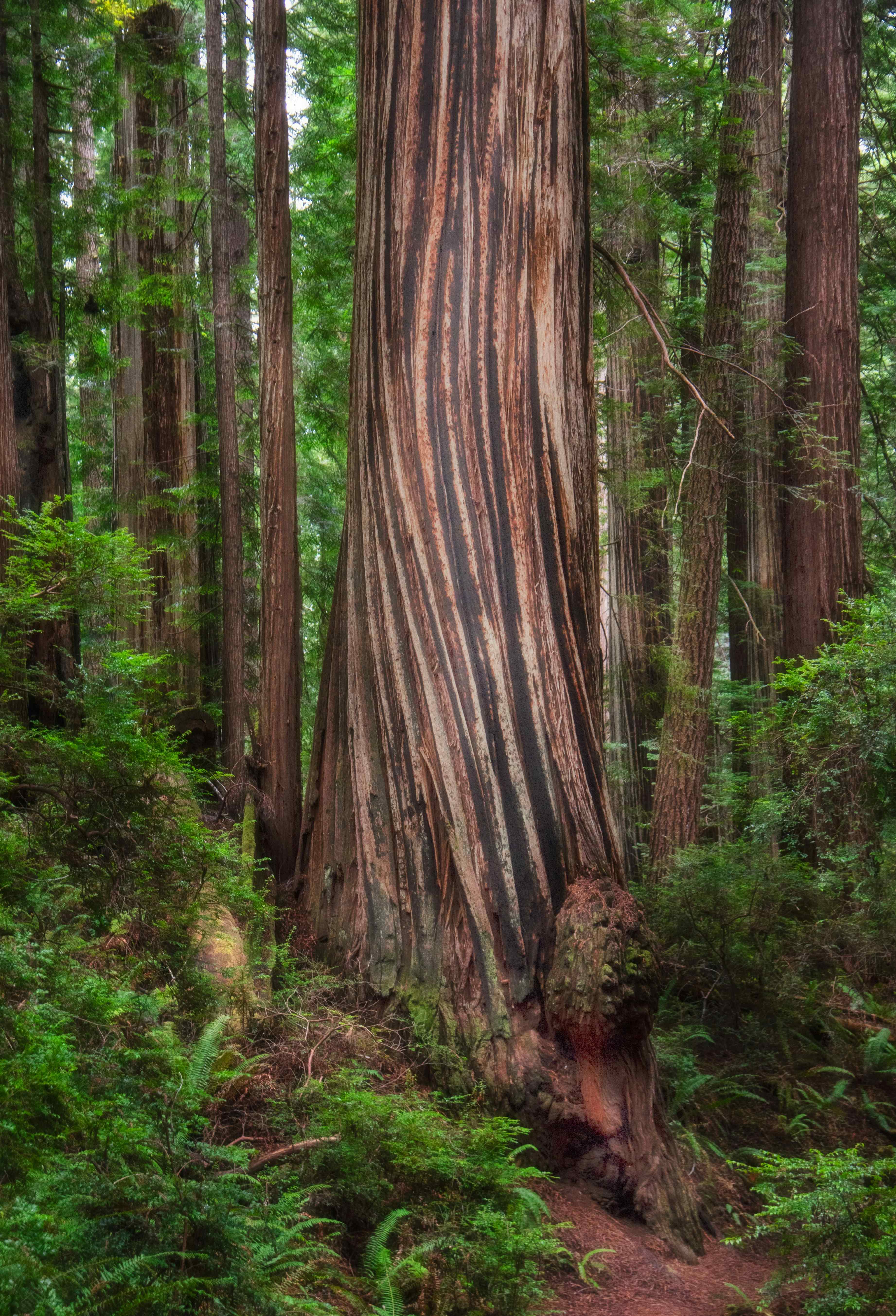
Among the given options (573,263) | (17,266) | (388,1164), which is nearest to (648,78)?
(573,263)

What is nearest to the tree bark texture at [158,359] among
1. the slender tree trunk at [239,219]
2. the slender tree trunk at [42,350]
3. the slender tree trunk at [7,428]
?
the slender tree trunk at [239,219]

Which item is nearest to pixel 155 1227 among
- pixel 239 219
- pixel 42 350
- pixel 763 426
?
pixel 42 350

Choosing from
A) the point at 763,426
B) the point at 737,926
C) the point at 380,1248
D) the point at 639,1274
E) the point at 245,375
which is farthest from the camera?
the point at 245,375

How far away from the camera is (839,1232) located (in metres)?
2.88

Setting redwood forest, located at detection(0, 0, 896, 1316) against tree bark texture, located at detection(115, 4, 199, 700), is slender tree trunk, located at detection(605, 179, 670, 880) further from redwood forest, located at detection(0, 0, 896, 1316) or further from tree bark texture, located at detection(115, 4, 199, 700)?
tree bark texture, located at detection(115, 4, 199, 700)

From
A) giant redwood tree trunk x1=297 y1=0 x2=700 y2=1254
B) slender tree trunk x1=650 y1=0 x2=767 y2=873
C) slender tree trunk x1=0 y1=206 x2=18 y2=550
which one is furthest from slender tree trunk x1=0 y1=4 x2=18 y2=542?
slender tree trunk x1=650 y1=0 x2=767 y2=873

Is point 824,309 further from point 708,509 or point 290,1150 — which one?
point 290,1150

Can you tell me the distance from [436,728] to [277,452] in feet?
11.1

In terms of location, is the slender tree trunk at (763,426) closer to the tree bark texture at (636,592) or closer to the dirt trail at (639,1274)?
the tree bark texture at (636,592)

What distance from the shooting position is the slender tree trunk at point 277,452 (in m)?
6.97

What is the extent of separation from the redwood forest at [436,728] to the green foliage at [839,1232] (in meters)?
0.02

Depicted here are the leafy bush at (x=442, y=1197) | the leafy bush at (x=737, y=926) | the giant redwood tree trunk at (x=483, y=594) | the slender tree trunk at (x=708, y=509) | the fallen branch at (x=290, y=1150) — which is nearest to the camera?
the leafy bush at (x=442, y=1197)

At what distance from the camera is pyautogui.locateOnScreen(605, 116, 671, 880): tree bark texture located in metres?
11.0

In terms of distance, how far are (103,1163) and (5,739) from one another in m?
1.88
